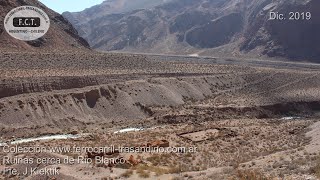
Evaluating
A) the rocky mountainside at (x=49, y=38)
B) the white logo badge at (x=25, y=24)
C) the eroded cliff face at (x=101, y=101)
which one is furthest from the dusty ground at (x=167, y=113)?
the rocky mountainside at (x=49, y=38)

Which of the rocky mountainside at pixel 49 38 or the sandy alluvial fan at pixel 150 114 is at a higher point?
the rocky mountainside at pixel 49 38

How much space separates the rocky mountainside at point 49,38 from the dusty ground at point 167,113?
11087 millimetres

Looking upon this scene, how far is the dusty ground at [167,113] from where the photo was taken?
24188 mm

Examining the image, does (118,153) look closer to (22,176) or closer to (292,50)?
(22,176)

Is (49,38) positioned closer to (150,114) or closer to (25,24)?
(25,24)

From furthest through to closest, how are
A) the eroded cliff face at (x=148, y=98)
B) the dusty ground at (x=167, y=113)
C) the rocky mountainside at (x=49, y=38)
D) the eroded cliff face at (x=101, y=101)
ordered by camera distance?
the rocky mountainside at (x=49, y=38), the eroded cliff face at (x=148, y=98), the eroded cliff face at (x=101, y=101), the dusty ground at (x=167, y=113)

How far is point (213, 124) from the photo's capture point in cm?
4909

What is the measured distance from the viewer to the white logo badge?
6607 centimetres

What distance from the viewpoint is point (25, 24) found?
65.0 meters

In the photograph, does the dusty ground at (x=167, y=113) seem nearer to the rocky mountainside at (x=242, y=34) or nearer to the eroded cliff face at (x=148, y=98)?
the eroded cliff face at (x=148, y=98)

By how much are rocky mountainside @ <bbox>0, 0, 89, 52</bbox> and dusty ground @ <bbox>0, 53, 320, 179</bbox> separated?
1109cm

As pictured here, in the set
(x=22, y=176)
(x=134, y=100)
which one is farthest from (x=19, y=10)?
(x=22, y=176)

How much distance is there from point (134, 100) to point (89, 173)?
33.2 m

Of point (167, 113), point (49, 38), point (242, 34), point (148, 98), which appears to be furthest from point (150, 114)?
point (242, 34)
